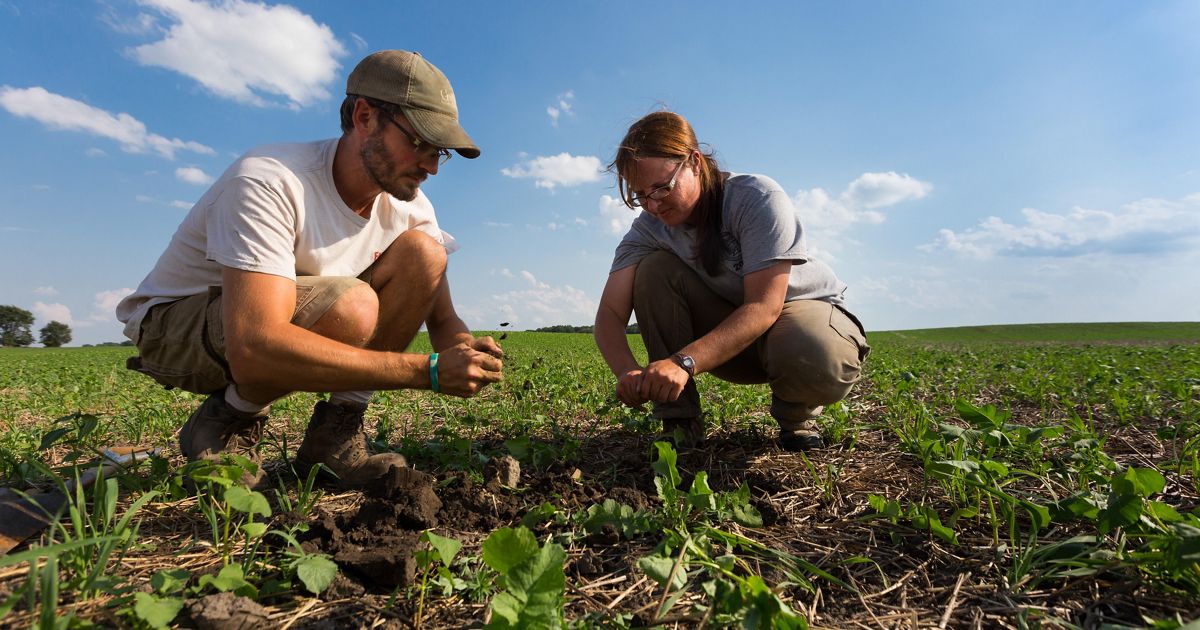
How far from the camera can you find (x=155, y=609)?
50.0 inches

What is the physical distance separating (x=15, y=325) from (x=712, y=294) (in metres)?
106

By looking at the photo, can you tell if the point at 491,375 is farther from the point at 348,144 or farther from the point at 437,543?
the point at 348,144

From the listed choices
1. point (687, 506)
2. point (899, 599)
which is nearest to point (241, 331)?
point (687, 506)

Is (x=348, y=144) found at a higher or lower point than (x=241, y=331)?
A: higher

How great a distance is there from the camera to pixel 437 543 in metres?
1.42

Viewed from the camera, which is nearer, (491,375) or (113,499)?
(113,499)

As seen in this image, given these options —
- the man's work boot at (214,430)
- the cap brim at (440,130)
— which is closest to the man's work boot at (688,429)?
the cap brim at (440,130)

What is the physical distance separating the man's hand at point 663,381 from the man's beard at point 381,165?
4.33 ft

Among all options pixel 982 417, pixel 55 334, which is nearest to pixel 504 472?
pixel 982 417

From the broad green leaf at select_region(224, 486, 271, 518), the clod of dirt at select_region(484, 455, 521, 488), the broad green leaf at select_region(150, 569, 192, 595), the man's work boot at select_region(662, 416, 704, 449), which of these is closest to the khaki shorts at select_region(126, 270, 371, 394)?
the clod of dirt at select_region(484, 455, 521, 488)

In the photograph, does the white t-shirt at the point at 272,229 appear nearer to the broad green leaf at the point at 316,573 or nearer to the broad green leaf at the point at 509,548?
the broad green leaf at the point at 316,573

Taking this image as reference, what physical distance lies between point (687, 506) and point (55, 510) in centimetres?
213

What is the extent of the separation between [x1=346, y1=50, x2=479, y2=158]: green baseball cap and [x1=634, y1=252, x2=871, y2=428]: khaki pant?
3.83 feet

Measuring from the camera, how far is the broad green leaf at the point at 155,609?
1.24 metres
